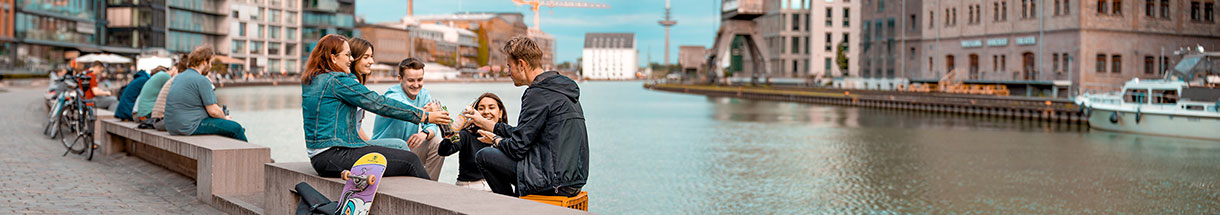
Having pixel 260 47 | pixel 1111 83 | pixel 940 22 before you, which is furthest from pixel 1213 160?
pixel 260 47

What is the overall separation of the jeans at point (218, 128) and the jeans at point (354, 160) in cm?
414

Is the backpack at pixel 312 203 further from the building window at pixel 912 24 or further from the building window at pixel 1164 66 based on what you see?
the building window at pixel 912 24

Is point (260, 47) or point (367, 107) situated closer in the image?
point (367, 107)

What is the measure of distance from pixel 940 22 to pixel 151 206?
7151 cm

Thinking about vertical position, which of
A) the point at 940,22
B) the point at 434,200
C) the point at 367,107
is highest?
the point at 940,22

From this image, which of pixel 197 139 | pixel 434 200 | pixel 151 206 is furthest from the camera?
pixel 197 139

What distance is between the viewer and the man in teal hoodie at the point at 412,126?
32.2ft

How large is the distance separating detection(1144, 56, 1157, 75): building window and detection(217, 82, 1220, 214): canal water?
18.7 metres

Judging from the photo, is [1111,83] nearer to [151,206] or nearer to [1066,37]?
[1066,37]

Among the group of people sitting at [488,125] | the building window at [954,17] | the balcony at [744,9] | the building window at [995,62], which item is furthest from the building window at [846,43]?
the group of people sitting at [488,125]

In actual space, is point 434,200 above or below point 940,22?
below

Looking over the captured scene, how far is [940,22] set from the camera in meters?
74.8

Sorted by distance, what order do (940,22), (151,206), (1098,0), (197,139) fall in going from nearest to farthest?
(151,206), (197,139), (1098,0), (940,22)

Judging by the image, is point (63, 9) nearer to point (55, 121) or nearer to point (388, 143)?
point (55, 121)
